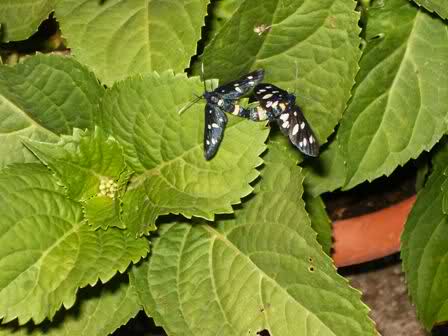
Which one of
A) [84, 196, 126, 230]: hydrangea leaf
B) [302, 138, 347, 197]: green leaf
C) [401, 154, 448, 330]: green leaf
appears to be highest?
[84, 196, 126, 230]: hydrangea leaf

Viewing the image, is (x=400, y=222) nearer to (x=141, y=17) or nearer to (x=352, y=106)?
(x=352, y=106)

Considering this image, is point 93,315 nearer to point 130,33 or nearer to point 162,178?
point 162,178

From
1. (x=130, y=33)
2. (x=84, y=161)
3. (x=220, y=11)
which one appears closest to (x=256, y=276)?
(x=84, y=161)

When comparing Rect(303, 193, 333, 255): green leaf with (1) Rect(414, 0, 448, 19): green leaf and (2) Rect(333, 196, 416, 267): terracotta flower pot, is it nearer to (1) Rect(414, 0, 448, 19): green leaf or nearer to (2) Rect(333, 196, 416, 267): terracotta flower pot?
(2) Rect(333, 196, 416, 267): terracotta flower pot

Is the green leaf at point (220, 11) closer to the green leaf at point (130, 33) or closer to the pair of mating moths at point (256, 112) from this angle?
the green leaf at point (130, 33)

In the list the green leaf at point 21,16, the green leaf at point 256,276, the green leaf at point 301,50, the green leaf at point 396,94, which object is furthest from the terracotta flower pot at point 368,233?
the green leaf at point 21,16

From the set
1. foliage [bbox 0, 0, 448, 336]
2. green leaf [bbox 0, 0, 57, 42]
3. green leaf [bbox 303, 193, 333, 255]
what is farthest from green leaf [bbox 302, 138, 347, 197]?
green leaf [bbox 0, 0, 57, 42]
